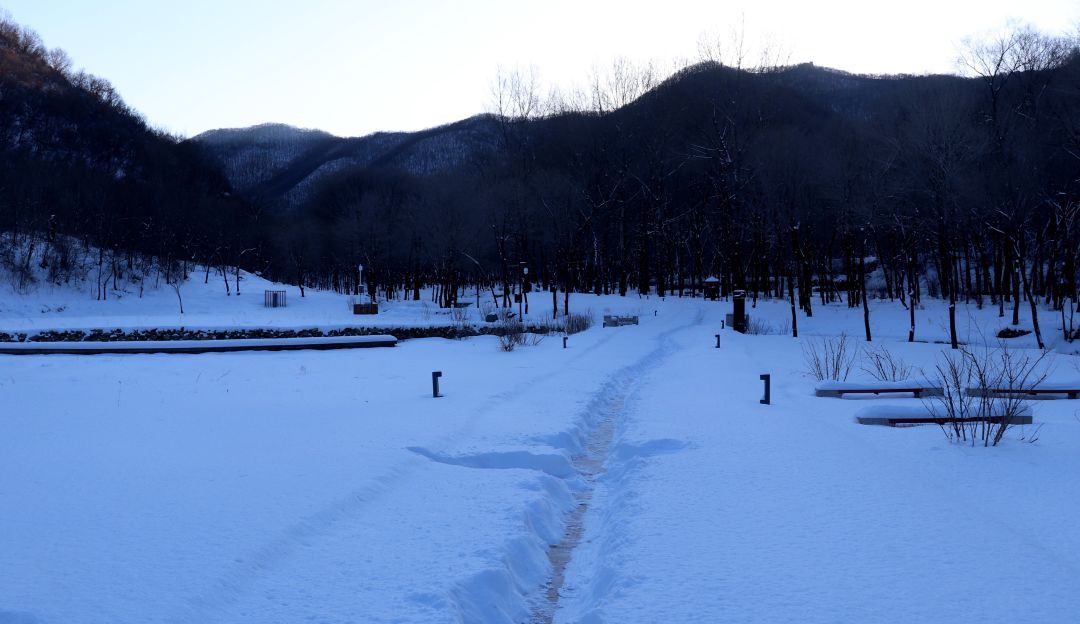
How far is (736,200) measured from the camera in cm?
4181

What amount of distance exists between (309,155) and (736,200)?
532 feet

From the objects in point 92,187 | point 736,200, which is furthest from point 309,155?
point 736,200

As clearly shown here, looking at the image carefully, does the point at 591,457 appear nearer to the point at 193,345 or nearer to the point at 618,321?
the point at 193,345

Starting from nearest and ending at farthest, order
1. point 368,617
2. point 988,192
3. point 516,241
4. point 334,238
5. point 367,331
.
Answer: point 368,617 → point 367,331 → point 988,192 → point 516,241 → point 334,238

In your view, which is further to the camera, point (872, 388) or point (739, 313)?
point (739, 313)

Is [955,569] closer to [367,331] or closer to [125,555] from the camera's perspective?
[125,555]

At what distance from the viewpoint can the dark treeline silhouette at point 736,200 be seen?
3356 cm

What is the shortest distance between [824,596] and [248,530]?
4376 millimetres

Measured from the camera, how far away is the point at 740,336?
1108 inches

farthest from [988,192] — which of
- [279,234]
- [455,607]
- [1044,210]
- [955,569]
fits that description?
[279,234]

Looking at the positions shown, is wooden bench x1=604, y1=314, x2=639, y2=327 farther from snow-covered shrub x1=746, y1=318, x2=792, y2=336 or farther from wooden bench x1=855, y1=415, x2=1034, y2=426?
wooden bench x1=855, y1=415, x2=1034, y2=426

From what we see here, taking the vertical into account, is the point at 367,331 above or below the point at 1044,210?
below

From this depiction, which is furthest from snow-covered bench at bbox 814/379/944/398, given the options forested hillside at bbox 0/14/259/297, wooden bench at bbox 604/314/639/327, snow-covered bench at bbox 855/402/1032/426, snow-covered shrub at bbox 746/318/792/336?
forested hillside at bbox 0/14/259/297

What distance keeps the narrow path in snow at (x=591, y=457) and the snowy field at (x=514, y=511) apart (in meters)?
0.07
